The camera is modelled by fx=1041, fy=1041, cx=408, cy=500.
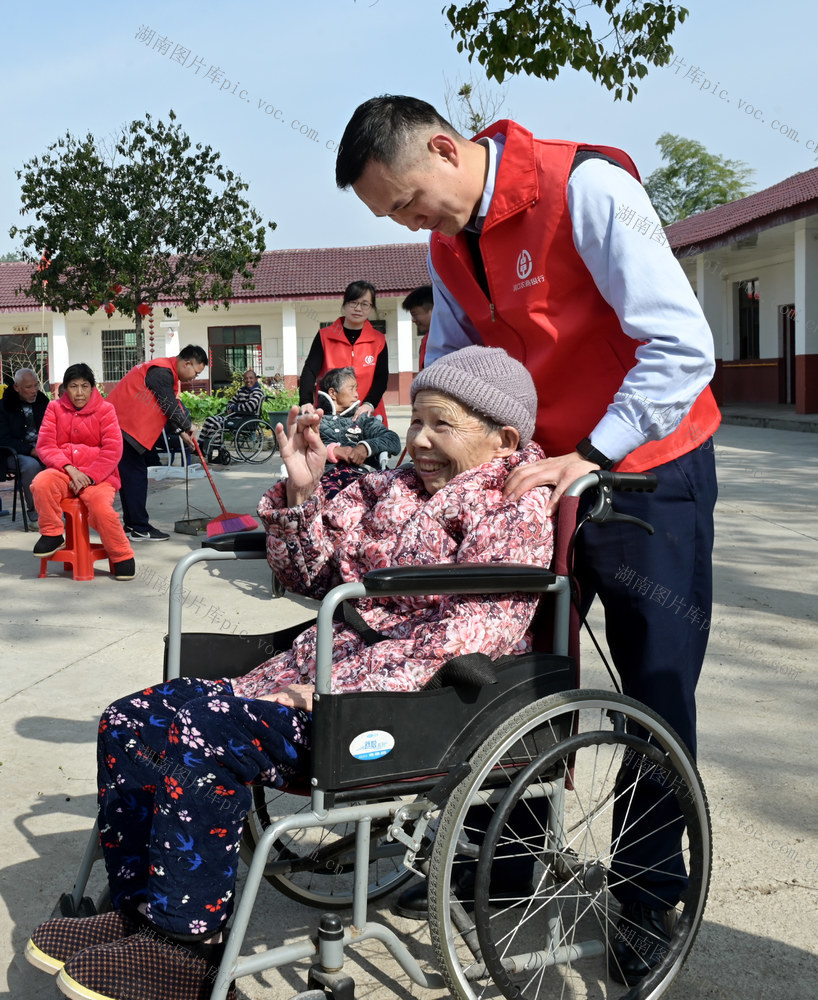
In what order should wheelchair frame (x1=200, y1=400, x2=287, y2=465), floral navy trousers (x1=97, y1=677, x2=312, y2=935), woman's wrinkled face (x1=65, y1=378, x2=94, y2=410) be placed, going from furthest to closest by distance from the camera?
1. wheelchair frame (x1=200, y1=400, x2=287, y2=465)
2. woman's wrinkled face (x1=65, y1=378, x2=94, y2=410)
3. floral navy trousers (x1=97, y1=677, x2=312, y2=935)

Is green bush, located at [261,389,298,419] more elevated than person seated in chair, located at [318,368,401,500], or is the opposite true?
green bush, located at [261,389,298,419]

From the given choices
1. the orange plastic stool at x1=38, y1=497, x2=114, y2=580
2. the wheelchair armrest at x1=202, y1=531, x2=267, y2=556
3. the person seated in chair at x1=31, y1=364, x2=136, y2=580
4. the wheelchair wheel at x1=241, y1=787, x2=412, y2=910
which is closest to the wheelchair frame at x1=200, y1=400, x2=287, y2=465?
the person seated in chair at x1=31, y1=364, x2=136, y2=580

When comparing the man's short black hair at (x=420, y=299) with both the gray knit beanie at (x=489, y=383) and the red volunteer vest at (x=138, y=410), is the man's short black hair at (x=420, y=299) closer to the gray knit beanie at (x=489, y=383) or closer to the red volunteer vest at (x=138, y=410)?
the red volunteer vest at (x=138, y=410)

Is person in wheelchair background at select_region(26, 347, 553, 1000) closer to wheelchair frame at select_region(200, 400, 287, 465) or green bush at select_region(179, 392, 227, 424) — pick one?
wheelchair frame at select_region(200, 400, 287, 465)

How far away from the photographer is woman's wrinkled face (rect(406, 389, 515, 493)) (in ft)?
7.06

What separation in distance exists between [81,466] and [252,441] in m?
8.53

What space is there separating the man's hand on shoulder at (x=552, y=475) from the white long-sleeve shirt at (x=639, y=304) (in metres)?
0.05

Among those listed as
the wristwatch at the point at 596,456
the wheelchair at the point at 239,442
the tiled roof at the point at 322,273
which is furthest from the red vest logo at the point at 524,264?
the tiled roof at the point at 322,273

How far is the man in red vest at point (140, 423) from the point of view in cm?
751

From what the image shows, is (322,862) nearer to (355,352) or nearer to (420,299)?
(420,299)

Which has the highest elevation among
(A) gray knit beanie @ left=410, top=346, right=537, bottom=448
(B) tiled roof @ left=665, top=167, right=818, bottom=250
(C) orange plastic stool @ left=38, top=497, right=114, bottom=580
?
(B) tiled roof @ left=665, top=167, right=818, bottom=250

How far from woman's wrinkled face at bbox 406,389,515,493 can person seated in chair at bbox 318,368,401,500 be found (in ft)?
11.5

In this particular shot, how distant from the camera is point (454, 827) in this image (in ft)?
5.78

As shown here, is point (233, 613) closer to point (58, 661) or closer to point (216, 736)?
point (58, 661)
